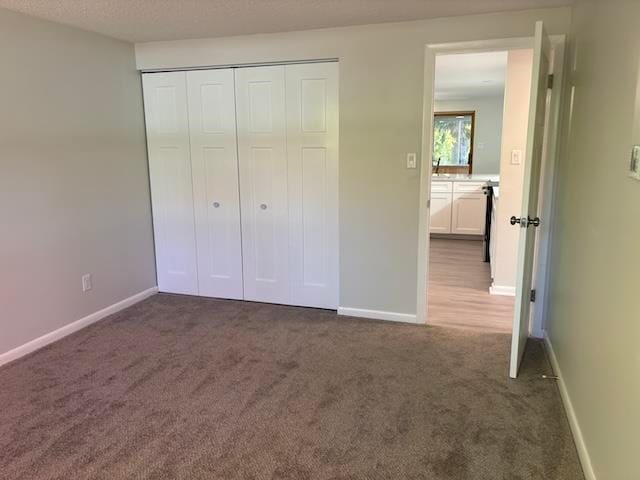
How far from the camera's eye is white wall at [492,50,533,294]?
3.88 metres

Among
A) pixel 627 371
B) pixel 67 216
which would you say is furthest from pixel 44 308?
pixel 627 371

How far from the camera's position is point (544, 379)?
106 inches

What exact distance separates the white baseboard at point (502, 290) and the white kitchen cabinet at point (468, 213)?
95.0 inches

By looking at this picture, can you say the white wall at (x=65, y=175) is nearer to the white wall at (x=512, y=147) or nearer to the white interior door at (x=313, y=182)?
the white interior door at (x=313, y=182)

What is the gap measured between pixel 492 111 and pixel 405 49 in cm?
462

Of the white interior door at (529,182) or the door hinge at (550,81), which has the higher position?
the door hinge at (550,81)

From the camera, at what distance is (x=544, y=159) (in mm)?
3107

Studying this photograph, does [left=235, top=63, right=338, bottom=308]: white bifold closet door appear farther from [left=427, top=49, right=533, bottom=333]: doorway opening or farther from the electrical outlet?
the electrical outlet

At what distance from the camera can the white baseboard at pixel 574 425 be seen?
189cm

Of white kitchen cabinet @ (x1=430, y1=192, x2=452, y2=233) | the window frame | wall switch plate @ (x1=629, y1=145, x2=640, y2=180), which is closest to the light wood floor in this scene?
white kitchen cabinet @ (x1=430, y1=192, x2=452, y2=233)

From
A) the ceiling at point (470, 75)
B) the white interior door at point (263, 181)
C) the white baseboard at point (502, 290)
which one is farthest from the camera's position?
the ceiling at point (470, 75)

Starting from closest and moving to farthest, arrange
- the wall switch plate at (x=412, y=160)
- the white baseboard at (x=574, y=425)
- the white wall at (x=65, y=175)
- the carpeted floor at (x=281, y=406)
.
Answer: the white baseboard at (x=574, y=425), the carpeted floor at (x=281, y=406), the white wall at (x=65, y=175), the wall switch plate at (x=412, y=160)

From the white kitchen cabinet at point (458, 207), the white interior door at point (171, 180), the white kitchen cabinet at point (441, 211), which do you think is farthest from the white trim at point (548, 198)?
the white kitchen cabinet at point (441, 211)

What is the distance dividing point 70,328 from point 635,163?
350cm
